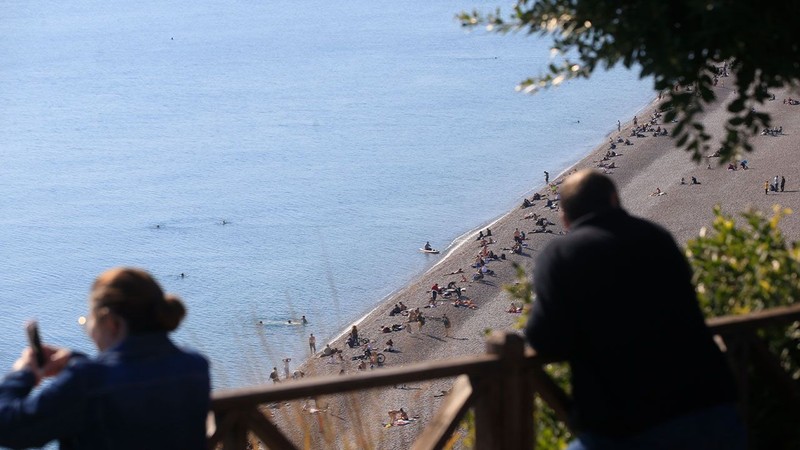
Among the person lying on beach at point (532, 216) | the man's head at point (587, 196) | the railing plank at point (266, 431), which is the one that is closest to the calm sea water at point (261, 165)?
the person lying on beach at point (532, 216)

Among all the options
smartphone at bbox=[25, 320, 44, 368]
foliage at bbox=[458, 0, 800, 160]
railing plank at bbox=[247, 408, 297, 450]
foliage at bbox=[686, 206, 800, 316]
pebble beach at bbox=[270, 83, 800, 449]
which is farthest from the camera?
pebble beach at bbox=[270, 83, 800, 449]

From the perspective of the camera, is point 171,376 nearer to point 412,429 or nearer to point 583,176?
point 583,176

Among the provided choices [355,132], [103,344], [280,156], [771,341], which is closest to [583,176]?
[771,341]

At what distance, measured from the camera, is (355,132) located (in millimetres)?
72000

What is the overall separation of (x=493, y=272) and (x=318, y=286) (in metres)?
9.35

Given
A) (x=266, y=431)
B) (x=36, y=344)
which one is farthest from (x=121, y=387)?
(x=266, y=431)

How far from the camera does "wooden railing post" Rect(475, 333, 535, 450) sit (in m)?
4.07

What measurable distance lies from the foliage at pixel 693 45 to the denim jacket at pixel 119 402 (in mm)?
2363

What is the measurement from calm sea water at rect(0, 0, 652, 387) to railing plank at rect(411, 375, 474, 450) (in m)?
17.4

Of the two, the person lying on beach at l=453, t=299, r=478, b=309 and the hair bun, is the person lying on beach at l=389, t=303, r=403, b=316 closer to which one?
the person lying on beach at l=453, t=299, r=478, b=309

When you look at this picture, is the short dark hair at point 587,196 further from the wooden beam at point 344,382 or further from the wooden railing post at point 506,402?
the wooden beam at point 344,382

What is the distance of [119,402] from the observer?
10.5ft

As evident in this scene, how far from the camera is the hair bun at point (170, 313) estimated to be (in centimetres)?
332

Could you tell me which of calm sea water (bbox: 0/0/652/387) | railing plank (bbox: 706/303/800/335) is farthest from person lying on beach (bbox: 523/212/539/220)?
railing plank (bbox: 706/303/800/335)
